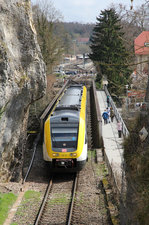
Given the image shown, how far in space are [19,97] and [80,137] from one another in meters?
3.41

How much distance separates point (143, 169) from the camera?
24.3 ft

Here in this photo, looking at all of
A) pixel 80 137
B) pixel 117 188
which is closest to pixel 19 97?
pixel 80 137

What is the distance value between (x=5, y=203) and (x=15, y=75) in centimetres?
568

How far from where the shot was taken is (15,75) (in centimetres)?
1433

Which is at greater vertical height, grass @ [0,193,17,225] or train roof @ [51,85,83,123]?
train roof @ [51,85,83,123]

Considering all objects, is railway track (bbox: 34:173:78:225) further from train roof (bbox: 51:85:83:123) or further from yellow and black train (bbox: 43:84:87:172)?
train roof (bbox: 51:85:83:123)

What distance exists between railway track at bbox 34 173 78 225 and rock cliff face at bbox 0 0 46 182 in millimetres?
2515

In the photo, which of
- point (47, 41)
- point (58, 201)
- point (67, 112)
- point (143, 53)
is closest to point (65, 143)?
A: point (67, 112)

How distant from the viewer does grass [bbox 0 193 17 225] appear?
10681mm

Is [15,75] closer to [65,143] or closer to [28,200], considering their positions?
[65,143]

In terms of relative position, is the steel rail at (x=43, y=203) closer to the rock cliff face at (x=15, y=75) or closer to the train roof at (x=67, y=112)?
the rock cliff face at (x=15, y=75)

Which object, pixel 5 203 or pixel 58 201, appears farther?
pixel 58 201

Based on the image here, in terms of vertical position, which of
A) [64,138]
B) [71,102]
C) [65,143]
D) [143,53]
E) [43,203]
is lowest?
[43,203]

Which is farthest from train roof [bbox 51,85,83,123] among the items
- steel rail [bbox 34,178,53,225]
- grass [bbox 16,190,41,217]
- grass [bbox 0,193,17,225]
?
grass [bbox 0,193,17,225]
